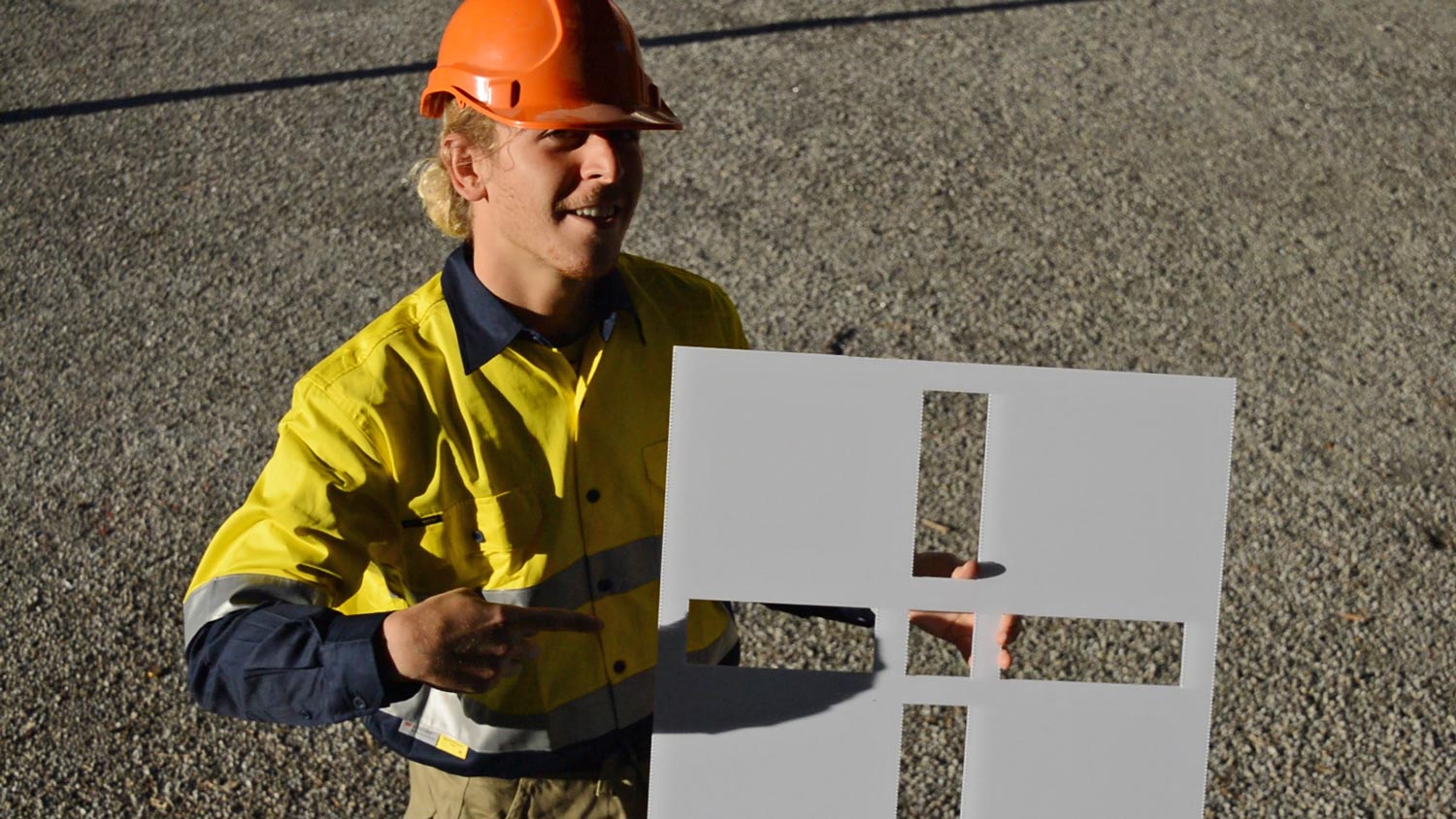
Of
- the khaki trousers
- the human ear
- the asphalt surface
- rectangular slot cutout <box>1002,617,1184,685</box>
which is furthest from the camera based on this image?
rectangular slot cutout <box>1002,617,1184,685</box>

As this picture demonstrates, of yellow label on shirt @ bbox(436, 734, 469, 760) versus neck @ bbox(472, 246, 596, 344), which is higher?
neck @ bbox(472, 246, 596, 344)

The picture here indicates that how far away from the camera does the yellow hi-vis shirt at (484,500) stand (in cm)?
147

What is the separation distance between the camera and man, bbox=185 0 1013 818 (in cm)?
140

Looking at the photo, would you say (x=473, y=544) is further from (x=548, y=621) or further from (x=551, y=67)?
(x=551, y=67)

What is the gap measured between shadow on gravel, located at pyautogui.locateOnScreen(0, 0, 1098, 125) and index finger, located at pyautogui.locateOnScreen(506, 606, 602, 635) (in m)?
4.63

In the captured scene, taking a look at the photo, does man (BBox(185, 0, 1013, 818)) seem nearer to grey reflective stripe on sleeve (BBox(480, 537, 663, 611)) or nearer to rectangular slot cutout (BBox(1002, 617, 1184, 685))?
grey reflective stripe on sleeve (BBox(480, 537, 663, 611))

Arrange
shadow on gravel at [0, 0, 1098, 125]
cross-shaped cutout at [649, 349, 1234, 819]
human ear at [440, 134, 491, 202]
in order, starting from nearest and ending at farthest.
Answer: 1. cross-shaped cutout at [649, 349, 1234, 819]
2. human ear at [440, 134, 491, 202]
3. shadow on gravel at [0, 0, 1098, 125]

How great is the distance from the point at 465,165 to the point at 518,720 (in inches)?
27.9

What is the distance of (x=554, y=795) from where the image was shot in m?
1.76

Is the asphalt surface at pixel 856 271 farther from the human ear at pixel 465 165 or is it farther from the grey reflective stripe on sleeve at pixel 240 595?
the human ear at pixel 465 165

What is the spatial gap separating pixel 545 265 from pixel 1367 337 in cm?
348

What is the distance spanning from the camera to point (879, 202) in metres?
Answer: 4.75

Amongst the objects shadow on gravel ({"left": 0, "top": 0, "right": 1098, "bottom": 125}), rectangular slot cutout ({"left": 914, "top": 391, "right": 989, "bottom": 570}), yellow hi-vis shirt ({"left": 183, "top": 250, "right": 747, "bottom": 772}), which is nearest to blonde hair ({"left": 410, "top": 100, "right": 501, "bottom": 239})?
yellow hi-vis shirt ({"left": 183, "top": 250, "right": 747, "bottom": 772})

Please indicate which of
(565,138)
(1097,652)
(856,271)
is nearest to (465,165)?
(565,138)
